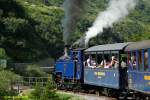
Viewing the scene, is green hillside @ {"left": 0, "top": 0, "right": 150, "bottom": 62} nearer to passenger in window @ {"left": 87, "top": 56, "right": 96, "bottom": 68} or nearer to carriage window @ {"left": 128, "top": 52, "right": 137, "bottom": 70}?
passenger in window @ {"left": 87, "top": 56, "right": 96, "bottom": 68}

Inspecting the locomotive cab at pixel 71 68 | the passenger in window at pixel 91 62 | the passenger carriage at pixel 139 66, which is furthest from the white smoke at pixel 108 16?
the passenger carriage at pixel 139 66

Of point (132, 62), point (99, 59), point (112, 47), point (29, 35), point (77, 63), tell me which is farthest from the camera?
point (29, 35)

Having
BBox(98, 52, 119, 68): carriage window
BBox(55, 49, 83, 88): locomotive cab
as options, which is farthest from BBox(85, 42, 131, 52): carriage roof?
BBox(55, 49, 83, 88): locomotive cab

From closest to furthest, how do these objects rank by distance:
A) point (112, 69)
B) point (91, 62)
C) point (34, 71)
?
point (112, 69) → point (91, 62) → point (34, 71)

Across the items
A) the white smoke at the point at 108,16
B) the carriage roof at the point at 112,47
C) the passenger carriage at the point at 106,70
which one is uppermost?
the white smoke at the point at 108,16

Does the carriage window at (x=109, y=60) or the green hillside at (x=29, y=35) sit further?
the green hillside at (x=29, y=35)

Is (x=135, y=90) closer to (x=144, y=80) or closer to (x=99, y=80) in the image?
(x=144, y=80)

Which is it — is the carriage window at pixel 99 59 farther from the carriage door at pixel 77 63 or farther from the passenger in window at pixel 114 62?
the carriage door at pixel 77 63

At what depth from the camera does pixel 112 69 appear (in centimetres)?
2406

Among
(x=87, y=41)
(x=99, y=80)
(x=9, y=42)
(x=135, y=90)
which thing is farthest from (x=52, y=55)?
(x=135, y=90)

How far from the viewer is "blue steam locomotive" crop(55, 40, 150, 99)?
2047cm

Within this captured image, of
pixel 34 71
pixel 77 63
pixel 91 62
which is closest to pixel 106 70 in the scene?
pixel 91 62

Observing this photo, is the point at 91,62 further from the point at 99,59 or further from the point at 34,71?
the point at 34,71

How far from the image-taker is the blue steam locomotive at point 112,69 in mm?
20469
